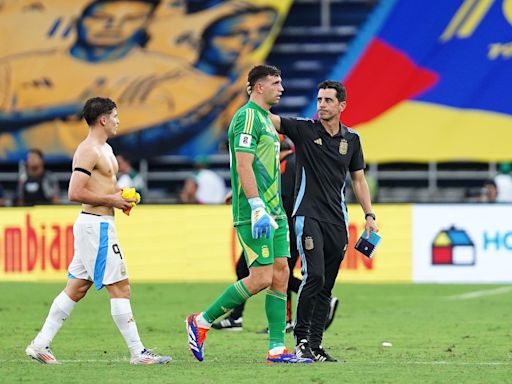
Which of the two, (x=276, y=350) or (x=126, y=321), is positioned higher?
(x=126, y=321)

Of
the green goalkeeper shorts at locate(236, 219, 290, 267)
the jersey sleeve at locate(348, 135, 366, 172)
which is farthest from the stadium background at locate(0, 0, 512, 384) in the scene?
the green goalkeeper shorts at locate(236, 219, 290, 267)

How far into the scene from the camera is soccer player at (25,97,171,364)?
35.1 feet

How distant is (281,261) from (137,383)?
5.95 feet

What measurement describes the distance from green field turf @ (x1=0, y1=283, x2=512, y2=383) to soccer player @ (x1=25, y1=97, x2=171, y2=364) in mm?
257

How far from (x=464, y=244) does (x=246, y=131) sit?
35.1ft

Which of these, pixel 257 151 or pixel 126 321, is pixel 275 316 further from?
pixel 257 151

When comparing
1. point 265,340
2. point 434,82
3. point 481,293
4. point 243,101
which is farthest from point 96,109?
point 434,82

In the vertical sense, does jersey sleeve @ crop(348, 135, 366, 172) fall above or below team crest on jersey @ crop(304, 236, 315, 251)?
above

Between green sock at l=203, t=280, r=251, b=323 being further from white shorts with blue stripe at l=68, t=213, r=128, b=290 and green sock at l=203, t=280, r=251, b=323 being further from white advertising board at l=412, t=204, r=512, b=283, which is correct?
white advertising board at l=412, t=204, r=512, b=283

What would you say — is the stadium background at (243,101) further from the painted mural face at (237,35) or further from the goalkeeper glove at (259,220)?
the goalkeeper glove at (259,220)

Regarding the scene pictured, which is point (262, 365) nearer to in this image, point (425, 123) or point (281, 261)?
point (281, 261)

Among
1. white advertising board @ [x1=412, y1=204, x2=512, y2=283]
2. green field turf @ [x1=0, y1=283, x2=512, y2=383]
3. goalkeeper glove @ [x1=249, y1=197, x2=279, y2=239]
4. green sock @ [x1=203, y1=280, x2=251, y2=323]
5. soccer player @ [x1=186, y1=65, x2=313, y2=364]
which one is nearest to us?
green field turf @ [x1=0, y1=283, x2=512, y2=383]

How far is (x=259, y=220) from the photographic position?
413 inches

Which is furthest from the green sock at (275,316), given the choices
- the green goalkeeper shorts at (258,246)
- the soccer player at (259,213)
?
the green goalkeeper shorts at (258,246)
